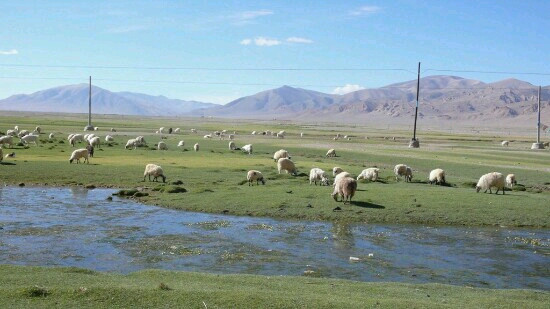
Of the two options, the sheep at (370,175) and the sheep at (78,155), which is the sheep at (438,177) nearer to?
the sheep at (370,175)

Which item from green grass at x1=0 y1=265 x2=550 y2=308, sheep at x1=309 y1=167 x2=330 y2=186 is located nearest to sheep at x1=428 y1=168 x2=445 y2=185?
sheep at x1=309 y1=167 x2=330 y2=186

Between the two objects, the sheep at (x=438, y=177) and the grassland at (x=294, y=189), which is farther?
the sheep at (x=438, y=177)

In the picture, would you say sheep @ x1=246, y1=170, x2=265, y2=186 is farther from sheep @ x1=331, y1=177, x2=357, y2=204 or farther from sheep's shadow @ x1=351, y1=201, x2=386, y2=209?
sheep's shadow @ x1=351, y1=201, x2=386, y2=209

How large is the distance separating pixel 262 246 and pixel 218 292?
7458 millimetres

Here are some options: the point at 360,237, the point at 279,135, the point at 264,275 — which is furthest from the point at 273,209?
the point at 279,135

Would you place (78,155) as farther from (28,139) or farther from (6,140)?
(28,139)

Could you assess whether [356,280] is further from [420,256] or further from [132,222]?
[132,222]

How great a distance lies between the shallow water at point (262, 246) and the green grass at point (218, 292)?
1.61 metres

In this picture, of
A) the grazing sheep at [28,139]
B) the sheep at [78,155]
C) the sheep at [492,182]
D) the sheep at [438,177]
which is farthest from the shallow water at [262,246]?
the grazing sheep at [28,139]

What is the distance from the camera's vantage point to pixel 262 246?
19266 millimetres

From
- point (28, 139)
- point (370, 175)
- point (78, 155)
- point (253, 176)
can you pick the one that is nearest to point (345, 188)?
point (253, 176)

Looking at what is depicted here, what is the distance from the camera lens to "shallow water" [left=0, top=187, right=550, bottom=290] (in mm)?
16219

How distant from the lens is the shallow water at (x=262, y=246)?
1622 cm

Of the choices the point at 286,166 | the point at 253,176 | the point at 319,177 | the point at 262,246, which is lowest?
the point at 262,246
